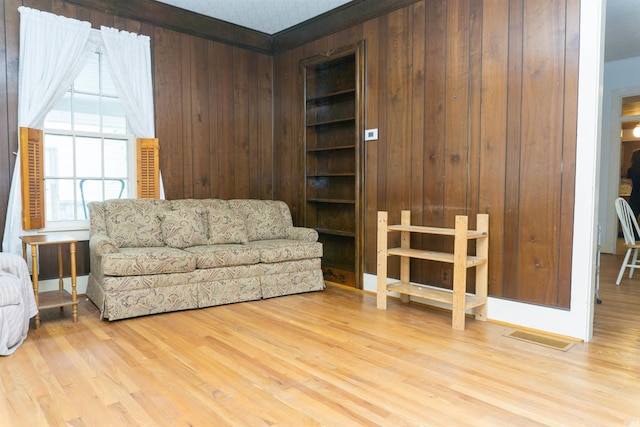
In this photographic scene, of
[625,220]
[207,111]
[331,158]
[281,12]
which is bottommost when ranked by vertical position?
[625,220]

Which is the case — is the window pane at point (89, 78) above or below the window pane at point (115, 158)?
above

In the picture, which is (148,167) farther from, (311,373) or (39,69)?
(311,373)

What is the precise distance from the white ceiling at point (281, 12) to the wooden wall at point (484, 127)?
22.3 inches

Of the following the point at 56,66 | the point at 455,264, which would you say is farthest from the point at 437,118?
the point at 56,66

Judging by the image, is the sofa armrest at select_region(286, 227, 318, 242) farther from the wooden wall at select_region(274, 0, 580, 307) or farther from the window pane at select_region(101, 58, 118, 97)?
the window pane at select_region(101, 58, 118, 97)

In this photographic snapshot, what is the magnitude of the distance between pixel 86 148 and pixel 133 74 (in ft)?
2.77

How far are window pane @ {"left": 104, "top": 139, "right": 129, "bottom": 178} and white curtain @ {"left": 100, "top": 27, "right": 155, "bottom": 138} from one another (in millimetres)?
205

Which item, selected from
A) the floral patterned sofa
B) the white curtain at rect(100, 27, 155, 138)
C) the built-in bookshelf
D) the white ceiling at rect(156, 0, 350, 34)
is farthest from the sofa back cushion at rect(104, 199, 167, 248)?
the white ceiling at rect(156, 0, 350, 34)

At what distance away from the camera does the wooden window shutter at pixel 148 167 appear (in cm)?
420

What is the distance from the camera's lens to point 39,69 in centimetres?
361

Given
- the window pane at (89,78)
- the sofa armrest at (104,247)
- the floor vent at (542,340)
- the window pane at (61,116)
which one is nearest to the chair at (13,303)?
the sofa armrest at (104,247)

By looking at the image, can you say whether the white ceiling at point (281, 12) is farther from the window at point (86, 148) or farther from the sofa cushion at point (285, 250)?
the sofa cushion at point (285, 250)

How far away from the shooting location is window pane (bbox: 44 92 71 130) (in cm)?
378

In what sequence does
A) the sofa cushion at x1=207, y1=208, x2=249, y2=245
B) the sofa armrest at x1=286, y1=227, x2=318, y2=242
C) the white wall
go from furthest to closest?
the white wall, the sofa armrest at x1=286, y1=227, x2=318, y2=242, the sofa cushion at x1=207, y1=208, x2=249, y2=245
